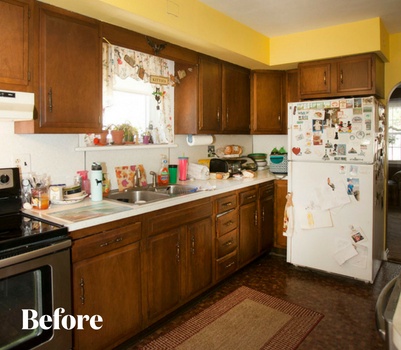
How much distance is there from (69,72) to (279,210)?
8.84ft

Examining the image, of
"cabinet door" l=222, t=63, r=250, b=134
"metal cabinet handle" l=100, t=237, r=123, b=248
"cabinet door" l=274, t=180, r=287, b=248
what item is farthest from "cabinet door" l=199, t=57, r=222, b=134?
"metal cabinet handle" l=100, t=237, r=123, b=248

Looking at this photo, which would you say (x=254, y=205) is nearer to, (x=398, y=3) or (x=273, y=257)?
(x=273, y=257)

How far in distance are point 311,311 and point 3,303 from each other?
85.8 inches

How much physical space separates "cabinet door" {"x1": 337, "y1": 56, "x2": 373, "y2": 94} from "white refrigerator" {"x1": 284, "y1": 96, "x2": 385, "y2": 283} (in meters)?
0.26

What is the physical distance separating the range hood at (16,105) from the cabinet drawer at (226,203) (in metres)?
1.67

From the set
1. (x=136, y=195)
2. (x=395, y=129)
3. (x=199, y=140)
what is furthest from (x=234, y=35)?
(x=395, y=129)

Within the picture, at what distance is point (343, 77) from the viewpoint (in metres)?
3.47

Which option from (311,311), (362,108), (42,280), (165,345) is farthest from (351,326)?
(42,280)

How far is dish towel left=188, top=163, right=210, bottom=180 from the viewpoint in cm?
354

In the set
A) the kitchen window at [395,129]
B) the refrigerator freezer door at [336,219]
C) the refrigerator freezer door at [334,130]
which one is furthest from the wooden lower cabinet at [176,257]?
the kitchen window at [395,129]

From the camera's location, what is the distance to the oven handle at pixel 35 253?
1.55m

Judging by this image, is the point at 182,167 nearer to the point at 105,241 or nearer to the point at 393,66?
the point at 105,241

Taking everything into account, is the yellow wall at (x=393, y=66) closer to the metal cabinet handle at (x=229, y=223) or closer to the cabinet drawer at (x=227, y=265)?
the metal cabinet handle at (x=229, y=223)

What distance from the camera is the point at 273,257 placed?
3973mm
